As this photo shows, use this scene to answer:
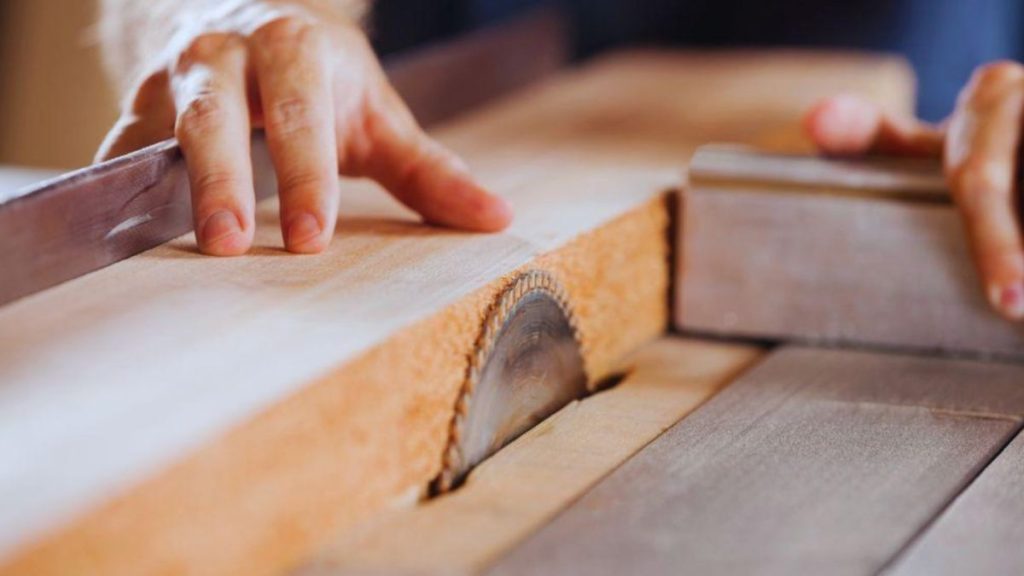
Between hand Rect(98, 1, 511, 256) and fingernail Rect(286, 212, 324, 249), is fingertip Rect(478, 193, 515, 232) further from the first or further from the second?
fingernail Rect(286, 212, 324, 249)

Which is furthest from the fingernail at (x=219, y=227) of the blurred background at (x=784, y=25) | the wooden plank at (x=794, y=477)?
the blurred background at (x=784, y=25)

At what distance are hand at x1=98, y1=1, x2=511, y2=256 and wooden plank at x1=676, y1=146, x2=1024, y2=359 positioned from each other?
0.77ft

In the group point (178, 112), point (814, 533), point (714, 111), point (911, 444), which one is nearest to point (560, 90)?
point (714, 111)

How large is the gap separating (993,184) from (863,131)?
0.65 ft

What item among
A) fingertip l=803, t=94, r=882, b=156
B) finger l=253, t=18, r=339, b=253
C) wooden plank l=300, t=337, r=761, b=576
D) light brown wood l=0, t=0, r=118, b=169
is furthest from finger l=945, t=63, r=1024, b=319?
light brown wood l=0, t=0, r=118, b=169

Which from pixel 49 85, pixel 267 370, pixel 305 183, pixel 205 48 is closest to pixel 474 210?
A: pixel 305 183

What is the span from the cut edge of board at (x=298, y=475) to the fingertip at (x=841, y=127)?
1.28 feet

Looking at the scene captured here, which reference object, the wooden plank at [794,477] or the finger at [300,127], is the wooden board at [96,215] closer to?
the finger at [300,127]

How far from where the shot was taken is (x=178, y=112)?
0.95m

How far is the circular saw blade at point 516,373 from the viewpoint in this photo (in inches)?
31.5

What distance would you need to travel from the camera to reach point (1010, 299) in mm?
1020

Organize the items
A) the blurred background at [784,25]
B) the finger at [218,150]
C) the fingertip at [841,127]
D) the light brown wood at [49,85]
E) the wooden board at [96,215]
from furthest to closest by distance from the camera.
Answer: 1. the light brown wood at [49,85]
2. the blurred background at [784,25]
3. the fingertip at [841,127]
4. the finger at [218,150]
5. the wooden board at [96,215]

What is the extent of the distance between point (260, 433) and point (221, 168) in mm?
322

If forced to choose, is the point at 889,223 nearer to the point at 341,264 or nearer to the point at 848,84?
the point at 341,264
